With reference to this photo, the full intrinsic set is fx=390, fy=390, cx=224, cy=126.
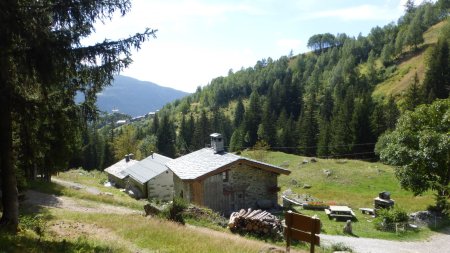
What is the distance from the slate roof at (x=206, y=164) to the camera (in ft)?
98.7

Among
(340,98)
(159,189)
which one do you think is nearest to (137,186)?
(159,189)

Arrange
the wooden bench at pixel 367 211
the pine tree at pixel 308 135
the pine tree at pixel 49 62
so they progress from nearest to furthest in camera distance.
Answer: the pine tree at pixel 49 62 < the wooden bench at pixel 367 211 < the pine tree at pixel 308 135

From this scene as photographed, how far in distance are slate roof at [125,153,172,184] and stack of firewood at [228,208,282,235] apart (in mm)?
29781

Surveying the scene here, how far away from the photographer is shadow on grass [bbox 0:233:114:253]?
9.58 metres

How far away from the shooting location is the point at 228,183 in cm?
3072

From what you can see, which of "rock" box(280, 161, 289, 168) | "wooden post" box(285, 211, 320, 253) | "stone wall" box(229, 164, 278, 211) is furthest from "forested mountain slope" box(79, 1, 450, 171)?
"wooden post" box(285, 211, 320, 253)

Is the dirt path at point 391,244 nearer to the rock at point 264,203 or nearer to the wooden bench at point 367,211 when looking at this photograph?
the wooden bench at point 367,211

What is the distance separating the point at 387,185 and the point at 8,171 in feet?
144

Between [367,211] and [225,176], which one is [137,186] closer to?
[225,176]

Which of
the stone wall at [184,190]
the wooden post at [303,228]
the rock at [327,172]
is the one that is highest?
the wooden post at [303,228]

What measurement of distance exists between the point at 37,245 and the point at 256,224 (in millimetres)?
11280

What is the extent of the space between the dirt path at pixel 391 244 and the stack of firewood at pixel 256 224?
306cm

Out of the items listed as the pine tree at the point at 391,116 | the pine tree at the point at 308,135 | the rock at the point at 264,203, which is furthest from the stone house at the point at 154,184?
the pine tree at the point at 391,116

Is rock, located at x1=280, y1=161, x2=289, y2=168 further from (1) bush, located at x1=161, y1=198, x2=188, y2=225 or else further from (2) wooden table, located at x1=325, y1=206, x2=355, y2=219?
(1) bush, located at x1=161, y1=198, x2=188, y2=225
